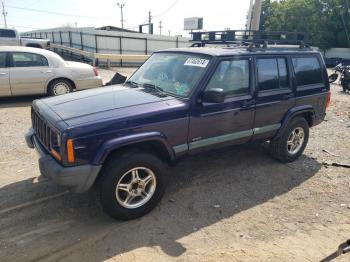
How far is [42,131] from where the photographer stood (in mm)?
3932

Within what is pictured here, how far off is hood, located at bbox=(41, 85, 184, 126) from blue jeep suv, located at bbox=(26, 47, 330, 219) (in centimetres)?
1

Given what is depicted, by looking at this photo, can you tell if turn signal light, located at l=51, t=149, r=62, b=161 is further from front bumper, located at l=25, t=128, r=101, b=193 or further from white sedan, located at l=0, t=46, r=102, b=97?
white sedan, located at l=0, t=46, r=102, b=97

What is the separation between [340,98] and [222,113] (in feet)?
33.3

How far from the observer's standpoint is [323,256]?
11.1ft

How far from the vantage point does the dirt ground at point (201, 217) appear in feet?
11.0

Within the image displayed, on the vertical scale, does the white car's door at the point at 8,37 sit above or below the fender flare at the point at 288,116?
above

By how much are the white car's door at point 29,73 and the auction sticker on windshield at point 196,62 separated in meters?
6.10

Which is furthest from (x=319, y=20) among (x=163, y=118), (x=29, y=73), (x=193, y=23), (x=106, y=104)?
(x=106, y=104)

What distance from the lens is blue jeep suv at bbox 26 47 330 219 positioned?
3.41 metres

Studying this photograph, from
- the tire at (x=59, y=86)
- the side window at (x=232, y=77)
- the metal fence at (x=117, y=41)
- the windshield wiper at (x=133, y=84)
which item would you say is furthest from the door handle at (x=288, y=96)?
the metal fence at (x=117, y=41)

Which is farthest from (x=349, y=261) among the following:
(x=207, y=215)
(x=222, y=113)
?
(x=222, y=113)

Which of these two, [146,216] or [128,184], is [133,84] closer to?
[128,184]

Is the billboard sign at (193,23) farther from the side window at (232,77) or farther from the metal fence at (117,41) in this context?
the side window at (232,77)

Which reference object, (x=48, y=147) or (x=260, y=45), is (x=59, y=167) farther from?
(x=260, y=45)
